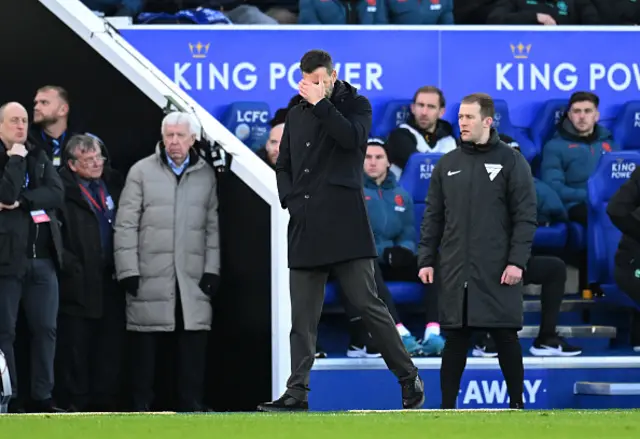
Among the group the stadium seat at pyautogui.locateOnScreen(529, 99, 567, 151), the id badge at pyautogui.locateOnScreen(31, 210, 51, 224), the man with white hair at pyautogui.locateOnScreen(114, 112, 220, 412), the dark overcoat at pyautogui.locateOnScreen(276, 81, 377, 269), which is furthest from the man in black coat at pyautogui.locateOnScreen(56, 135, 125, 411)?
the stadium seat at pyautogui.locateOnScreen(529, 99, 567, 151)

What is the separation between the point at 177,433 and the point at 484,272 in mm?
2794

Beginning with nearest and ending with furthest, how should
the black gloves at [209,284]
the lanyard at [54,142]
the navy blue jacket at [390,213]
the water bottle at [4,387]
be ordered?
1. the water bottle at [4,387]
2. the black gloves at [209,284]
3. the lanyard at [54,142]
4. the navy blue jacket at [390,213]

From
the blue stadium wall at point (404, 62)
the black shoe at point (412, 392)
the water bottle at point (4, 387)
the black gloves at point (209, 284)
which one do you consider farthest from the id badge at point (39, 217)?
the blue stadium wall at point (404, 62)

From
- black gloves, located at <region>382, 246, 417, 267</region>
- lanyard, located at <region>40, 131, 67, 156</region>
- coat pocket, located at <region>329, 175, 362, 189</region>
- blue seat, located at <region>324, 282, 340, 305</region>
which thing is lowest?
blue seat, located at <region>324, 282, 340, 305</region>

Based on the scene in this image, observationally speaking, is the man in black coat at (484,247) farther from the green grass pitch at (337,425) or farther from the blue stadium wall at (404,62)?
the blue stadium wall at (404,62)

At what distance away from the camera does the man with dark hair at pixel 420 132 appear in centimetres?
1152

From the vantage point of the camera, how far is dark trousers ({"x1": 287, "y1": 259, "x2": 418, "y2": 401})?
302 inches

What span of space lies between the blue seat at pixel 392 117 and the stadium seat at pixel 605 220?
5.60ft

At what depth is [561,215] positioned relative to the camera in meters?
11.3

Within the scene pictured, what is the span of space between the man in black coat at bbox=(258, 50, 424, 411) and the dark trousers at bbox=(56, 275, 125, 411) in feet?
7.28

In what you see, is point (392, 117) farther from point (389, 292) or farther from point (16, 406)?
point (16, 406)

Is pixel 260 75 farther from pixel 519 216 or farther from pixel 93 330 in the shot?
pixel 519 216

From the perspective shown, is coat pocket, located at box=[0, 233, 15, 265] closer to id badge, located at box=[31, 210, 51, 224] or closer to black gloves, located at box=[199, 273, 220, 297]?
id badge, located at box=[31, 210, 51, 224]

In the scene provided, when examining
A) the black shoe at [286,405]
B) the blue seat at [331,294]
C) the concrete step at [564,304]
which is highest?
the blue seat at [331,294]
